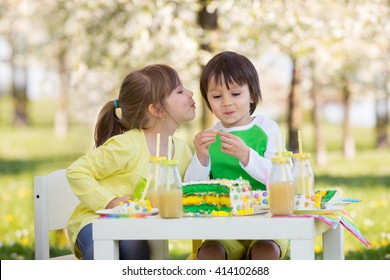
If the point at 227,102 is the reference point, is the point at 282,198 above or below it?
below

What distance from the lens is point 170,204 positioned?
98.0 inches

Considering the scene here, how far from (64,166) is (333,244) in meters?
10.8

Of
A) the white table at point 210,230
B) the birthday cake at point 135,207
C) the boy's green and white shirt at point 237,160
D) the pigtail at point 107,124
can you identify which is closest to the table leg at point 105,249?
the white table at point 210,230

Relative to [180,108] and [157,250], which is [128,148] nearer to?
[180,108]

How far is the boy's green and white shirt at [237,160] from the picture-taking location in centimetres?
327

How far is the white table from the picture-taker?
2.38m

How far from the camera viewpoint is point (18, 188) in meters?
10.6

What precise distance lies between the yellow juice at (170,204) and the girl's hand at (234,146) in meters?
0.58

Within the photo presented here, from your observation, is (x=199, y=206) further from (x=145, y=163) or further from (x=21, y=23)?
(x=21, y=23)

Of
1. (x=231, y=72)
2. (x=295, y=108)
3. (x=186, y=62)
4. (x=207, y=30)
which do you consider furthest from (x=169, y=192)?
(x=295, y=108)

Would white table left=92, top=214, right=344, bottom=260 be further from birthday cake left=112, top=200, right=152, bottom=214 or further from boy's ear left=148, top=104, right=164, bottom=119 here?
boy's ear left=148, top=104, right=164, bottom=119

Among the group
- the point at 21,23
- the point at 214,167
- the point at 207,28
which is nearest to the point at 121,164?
the point at 214,167

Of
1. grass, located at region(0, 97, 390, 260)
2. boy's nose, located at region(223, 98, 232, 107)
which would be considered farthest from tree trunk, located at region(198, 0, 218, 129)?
boy's nose, located at region(223, 98, 232, 107)

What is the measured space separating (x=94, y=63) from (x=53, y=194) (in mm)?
4868
